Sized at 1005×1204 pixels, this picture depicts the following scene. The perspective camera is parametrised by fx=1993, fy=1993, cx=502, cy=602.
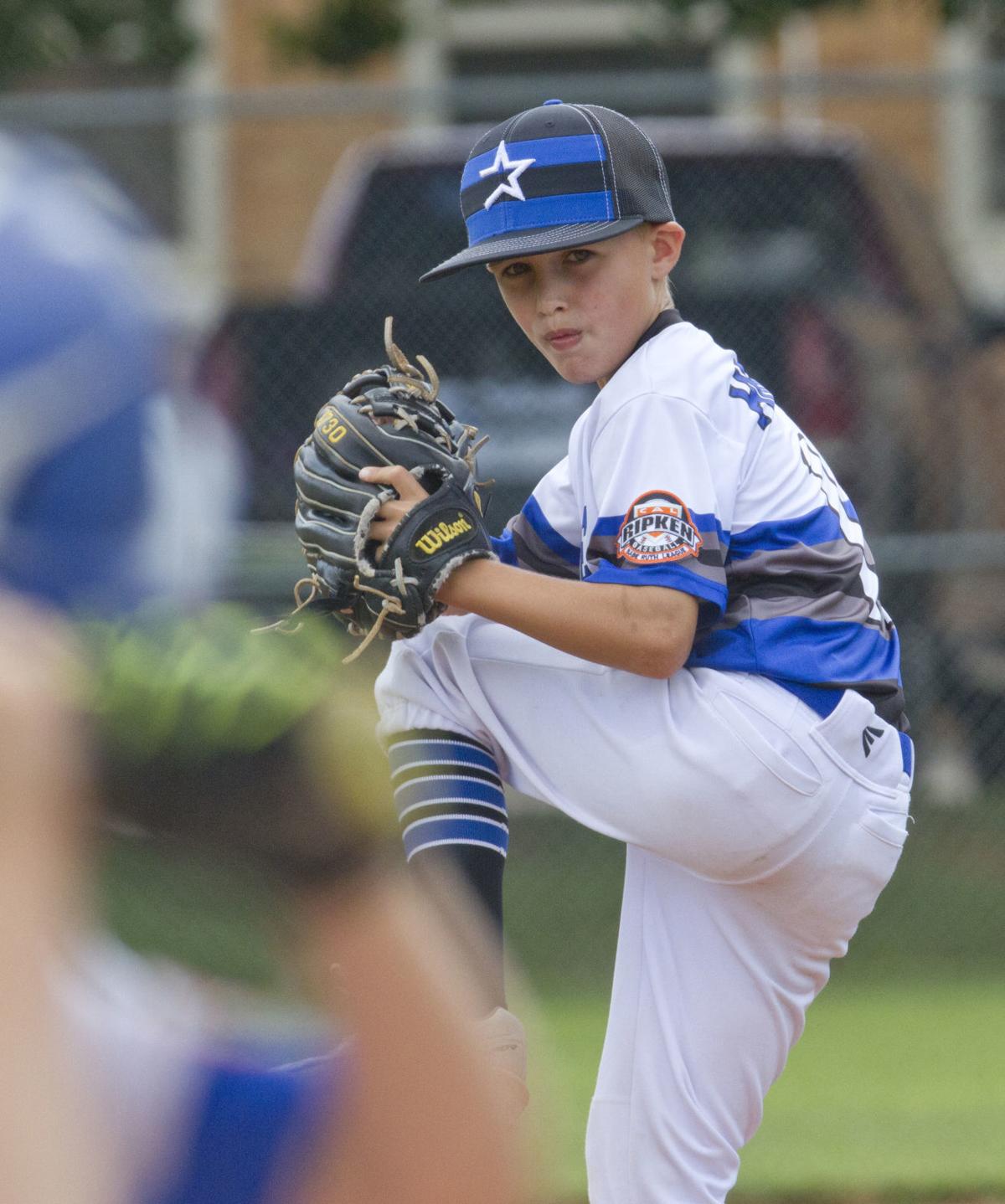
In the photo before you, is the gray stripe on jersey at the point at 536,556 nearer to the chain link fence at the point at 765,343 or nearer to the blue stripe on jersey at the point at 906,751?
the blue stripe on jersey at the point at 906,751

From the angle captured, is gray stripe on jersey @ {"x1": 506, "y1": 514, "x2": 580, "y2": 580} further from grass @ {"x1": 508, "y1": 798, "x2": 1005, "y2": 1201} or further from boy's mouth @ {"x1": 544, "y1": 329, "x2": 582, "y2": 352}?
grass @ {"x1": 508, "y1": 798, "x2": 1005, "y2": 1201}

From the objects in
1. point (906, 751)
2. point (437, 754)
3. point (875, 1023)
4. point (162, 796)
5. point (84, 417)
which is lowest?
point (875, 1023)

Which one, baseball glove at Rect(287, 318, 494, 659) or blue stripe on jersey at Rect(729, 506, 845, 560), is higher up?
baseball glove at Rect(287, 318, 494, 659)

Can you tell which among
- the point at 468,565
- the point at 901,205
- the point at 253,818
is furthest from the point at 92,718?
the point at 901,205

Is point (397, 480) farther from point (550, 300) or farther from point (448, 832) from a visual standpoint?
point (448, 832)

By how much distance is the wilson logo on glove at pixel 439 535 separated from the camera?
2.67m

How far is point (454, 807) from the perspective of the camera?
111 inches

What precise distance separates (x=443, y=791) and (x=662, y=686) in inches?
13.6

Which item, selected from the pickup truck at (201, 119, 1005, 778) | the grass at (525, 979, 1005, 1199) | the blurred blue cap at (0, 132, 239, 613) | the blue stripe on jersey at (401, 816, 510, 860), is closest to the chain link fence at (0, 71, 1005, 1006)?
the pickup truck at (201, 119, 1005, 778)

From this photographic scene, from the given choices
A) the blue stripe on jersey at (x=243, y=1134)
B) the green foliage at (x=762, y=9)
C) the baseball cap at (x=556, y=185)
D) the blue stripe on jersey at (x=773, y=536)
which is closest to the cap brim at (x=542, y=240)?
the baseball cap at (x=556, y=185)

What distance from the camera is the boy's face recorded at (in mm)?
2885

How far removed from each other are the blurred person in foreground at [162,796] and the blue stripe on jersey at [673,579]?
122 centimetres

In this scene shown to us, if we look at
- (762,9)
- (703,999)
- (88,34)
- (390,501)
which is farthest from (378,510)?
(88,34)

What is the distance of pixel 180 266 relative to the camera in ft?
28.8
